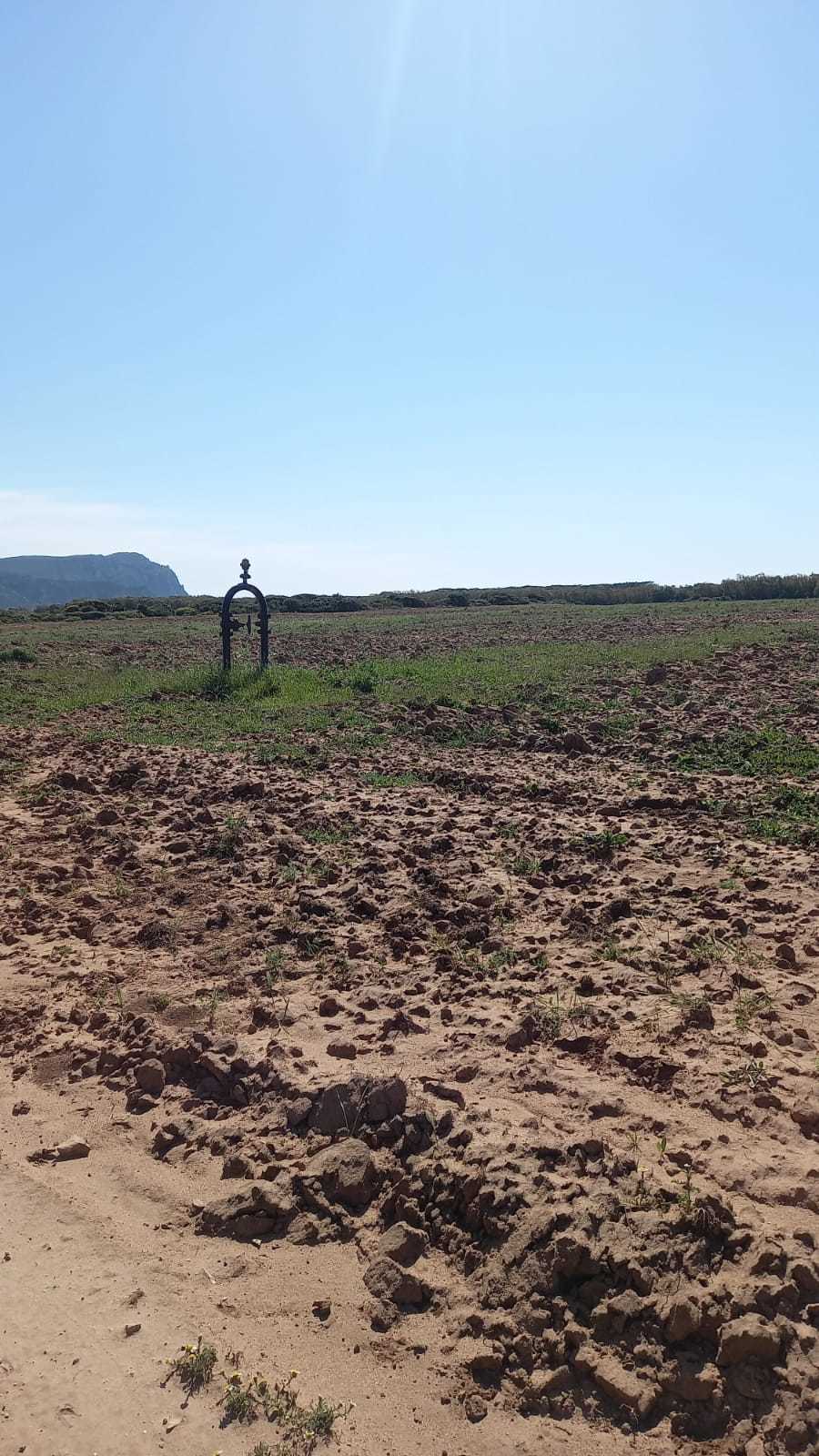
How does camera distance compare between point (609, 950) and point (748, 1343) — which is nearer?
point (748, 1343)

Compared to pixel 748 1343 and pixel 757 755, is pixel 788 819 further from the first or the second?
pixel 748 1343

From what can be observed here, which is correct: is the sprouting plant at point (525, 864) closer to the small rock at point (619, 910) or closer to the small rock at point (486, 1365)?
the small rock at point (619, 910)

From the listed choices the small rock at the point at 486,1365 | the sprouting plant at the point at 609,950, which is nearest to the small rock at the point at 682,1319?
the small rock at the point at 486,1365

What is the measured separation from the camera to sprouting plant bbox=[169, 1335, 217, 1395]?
3256 millimetres

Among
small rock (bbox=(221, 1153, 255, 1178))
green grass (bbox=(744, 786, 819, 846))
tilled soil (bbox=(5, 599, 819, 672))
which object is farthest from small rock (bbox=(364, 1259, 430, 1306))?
tilled soil (bbox=(5, 599, 819, 672))

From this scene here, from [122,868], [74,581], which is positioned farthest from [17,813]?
[74,581]

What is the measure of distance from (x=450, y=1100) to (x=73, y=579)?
165232mm

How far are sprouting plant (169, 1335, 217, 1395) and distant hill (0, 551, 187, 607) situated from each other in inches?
4781

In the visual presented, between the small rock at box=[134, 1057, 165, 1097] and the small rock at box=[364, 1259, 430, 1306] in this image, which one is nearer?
the small rock at box=[364, 1259, 430, 1306]

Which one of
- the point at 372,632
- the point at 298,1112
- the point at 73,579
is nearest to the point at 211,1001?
the point at 298,1112

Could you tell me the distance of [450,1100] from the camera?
4602 millimetres

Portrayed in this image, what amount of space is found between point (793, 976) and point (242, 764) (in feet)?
22.6

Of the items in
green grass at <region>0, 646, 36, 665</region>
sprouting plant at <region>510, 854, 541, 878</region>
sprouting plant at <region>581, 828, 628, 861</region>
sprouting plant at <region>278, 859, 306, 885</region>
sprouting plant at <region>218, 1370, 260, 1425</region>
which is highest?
green grass at <region>0, 646, 36, 665</region>

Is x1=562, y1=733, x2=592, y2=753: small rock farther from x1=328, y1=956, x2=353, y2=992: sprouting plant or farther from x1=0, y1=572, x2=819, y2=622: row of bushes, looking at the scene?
x1=0, y1=572, x2=819, y2=622: row of bushes
